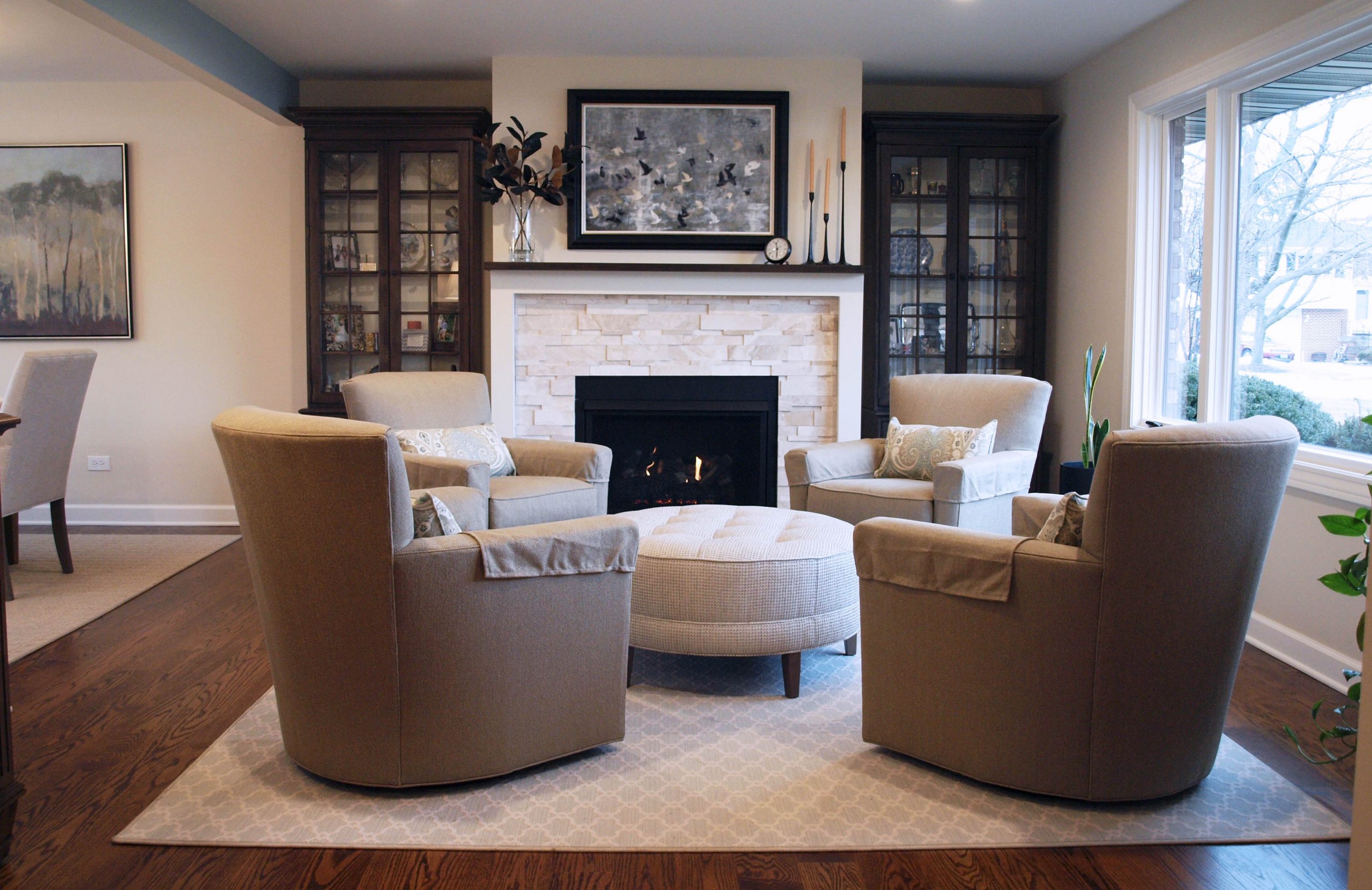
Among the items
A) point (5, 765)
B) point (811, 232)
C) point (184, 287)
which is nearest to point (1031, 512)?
point (5, 765)

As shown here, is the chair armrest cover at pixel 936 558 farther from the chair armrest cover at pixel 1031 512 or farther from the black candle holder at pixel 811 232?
the black candle holder at pixel 811 232

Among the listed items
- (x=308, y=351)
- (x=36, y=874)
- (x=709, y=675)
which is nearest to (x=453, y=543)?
(x=36, y=874)

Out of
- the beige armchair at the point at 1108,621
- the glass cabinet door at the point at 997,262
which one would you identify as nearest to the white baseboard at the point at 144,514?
the glass cabinet door at the point at 997,262

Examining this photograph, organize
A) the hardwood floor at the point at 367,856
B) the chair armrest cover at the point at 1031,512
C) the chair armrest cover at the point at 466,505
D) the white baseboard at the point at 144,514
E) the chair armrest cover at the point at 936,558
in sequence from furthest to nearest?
the white baseboard at the point at 144,514 < the chair armrest cover at the point at 466,505 < the chair armrest cover at the point at 1031,512 < the chair armrest cover at the point at 936,558 < the hardwood floor at the point at 367,856

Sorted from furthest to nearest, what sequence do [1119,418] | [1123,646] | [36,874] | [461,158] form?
[461,158], [1119,418], [1123,646], [36,874]

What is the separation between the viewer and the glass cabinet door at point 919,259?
5312 mm

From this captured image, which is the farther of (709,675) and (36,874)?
(709,675)

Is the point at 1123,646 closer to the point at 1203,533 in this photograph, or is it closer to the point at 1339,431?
the point at 1203,533

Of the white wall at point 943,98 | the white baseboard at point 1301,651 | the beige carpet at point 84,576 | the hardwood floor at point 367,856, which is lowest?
the hardwood floor at point 367,856

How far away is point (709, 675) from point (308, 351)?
336cm

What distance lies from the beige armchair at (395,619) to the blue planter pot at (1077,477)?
2.55 metres

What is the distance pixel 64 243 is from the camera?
549cm

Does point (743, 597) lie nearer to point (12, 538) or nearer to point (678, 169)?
point (678, 169)

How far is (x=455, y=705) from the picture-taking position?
2105 millimetres
